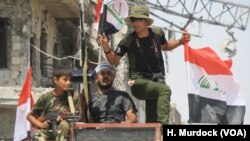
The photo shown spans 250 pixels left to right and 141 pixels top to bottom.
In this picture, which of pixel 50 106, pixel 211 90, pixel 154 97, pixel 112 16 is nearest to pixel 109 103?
pixel 154 97

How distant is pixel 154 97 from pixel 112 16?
1158 mm

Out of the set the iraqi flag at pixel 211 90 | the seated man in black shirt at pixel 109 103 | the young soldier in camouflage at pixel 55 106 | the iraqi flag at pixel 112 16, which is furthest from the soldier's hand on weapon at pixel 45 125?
the iraqi flag at pixel 211 90

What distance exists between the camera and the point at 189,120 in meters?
8.66

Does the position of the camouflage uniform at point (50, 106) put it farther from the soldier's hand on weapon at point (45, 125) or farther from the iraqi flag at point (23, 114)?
the iraqi flag at point (23, 114)

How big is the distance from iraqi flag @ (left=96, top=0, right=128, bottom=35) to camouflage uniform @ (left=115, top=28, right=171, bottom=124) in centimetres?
37

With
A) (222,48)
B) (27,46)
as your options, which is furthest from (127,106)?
(27,46)

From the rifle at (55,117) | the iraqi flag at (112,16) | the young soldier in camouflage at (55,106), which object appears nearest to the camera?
the rifle at (55,117)

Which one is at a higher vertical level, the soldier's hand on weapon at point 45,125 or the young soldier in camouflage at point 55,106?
the young soldier in camouflage at point 55,106

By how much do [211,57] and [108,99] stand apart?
192 cm

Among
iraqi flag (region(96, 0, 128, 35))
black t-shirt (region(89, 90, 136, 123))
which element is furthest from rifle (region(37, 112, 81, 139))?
iraqi flag (region(96, 0, 128, 35))

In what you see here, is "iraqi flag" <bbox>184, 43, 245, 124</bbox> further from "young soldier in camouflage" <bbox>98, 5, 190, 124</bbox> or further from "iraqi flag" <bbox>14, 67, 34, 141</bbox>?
"iraqi flag" <bbox>14, 67, 34, 141</bbox>

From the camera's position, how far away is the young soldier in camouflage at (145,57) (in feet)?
27.2

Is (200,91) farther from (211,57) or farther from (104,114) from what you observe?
(104,114)

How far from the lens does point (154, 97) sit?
8.27m
